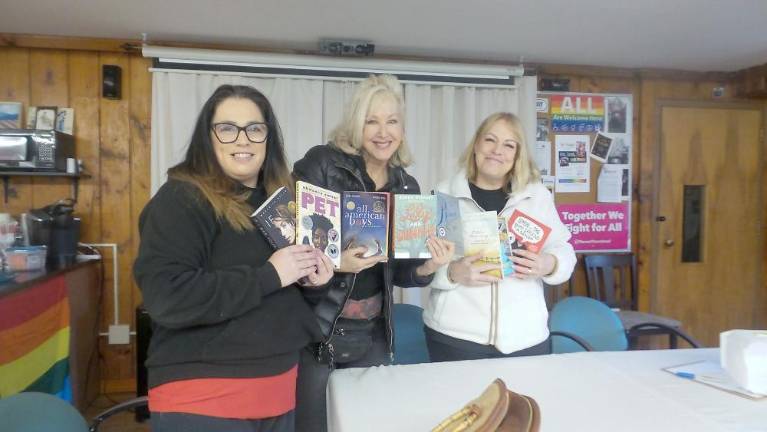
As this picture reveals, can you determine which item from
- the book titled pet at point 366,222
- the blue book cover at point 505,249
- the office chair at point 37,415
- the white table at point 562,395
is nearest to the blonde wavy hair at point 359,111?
the book titled pet at point 366,222

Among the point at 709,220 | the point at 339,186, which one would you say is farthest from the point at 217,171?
the point at 709,220

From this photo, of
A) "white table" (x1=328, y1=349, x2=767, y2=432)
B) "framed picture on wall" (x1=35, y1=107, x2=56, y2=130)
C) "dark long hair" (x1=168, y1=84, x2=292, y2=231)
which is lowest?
"white table" (x1=328, y1=349, x2=767, y2=432)

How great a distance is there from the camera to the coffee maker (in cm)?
281

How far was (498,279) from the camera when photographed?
65.6 inches

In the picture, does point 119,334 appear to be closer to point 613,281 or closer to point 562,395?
point 562,395

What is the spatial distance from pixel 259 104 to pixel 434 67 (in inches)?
97.1

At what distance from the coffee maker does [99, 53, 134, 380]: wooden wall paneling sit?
0.36 meters

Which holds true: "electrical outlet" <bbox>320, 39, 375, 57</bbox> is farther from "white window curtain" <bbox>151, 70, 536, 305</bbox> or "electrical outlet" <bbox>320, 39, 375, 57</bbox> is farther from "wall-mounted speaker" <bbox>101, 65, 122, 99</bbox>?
"wall-mounted speaker" <bbox>101, 65, 122, 99</bbox>

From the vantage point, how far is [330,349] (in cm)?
148

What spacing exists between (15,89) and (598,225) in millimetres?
4317

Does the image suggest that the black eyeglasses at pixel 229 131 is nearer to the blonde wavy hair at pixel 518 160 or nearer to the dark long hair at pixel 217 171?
the dark long hair at pixel 217 171

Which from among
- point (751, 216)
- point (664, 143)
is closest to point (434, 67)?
point (664, 143)

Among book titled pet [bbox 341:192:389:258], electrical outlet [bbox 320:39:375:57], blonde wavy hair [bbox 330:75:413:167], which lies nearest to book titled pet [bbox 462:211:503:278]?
book titled pet [bbox 341:192:389:258]

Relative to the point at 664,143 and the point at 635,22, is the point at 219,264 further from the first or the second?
the point at 664,143
